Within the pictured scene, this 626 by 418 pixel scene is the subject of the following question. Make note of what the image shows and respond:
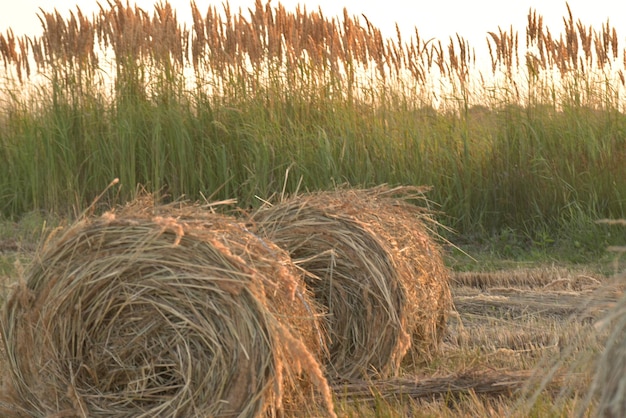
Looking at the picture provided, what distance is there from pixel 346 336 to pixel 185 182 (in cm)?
398

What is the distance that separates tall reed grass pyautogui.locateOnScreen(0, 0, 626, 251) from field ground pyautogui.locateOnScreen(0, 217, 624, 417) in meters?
0.94

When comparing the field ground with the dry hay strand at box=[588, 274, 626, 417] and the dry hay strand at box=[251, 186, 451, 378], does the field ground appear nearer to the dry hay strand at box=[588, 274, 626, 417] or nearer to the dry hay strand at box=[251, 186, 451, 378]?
the dry hay strand at box=[588, 274, 626, 417]

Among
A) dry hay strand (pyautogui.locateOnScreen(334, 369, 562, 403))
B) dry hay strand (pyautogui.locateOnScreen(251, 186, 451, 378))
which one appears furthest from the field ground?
dry hay strand (pyautogui.locateOnScreen(251, 186, 451, 378))

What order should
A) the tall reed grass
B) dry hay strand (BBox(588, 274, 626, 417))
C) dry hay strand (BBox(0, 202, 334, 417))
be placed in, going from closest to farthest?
1. dry hay strand (BBox(588, 274, 626, 417))
2. dry hay strand (BBox(0, 202, 334, 417))
3. the tall reed grass

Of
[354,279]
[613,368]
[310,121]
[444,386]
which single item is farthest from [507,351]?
[310,121]

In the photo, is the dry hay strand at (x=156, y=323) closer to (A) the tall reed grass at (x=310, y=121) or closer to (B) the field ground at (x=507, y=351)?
(B) the field ground at (x=507, y=351)

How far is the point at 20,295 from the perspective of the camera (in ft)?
9.49

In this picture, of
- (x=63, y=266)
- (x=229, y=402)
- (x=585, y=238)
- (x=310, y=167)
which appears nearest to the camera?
(x=229, y=402)

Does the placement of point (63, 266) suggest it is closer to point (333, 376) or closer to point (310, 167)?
point (333, 376)

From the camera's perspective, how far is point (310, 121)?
7.39m

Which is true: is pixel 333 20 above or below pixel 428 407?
above

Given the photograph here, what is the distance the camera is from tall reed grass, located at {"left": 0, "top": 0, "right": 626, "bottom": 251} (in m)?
6.98

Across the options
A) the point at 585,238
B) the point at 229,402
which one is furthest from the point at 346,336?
the point at 585,238

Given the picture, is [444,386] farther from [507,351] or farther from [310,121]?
[310,121]
